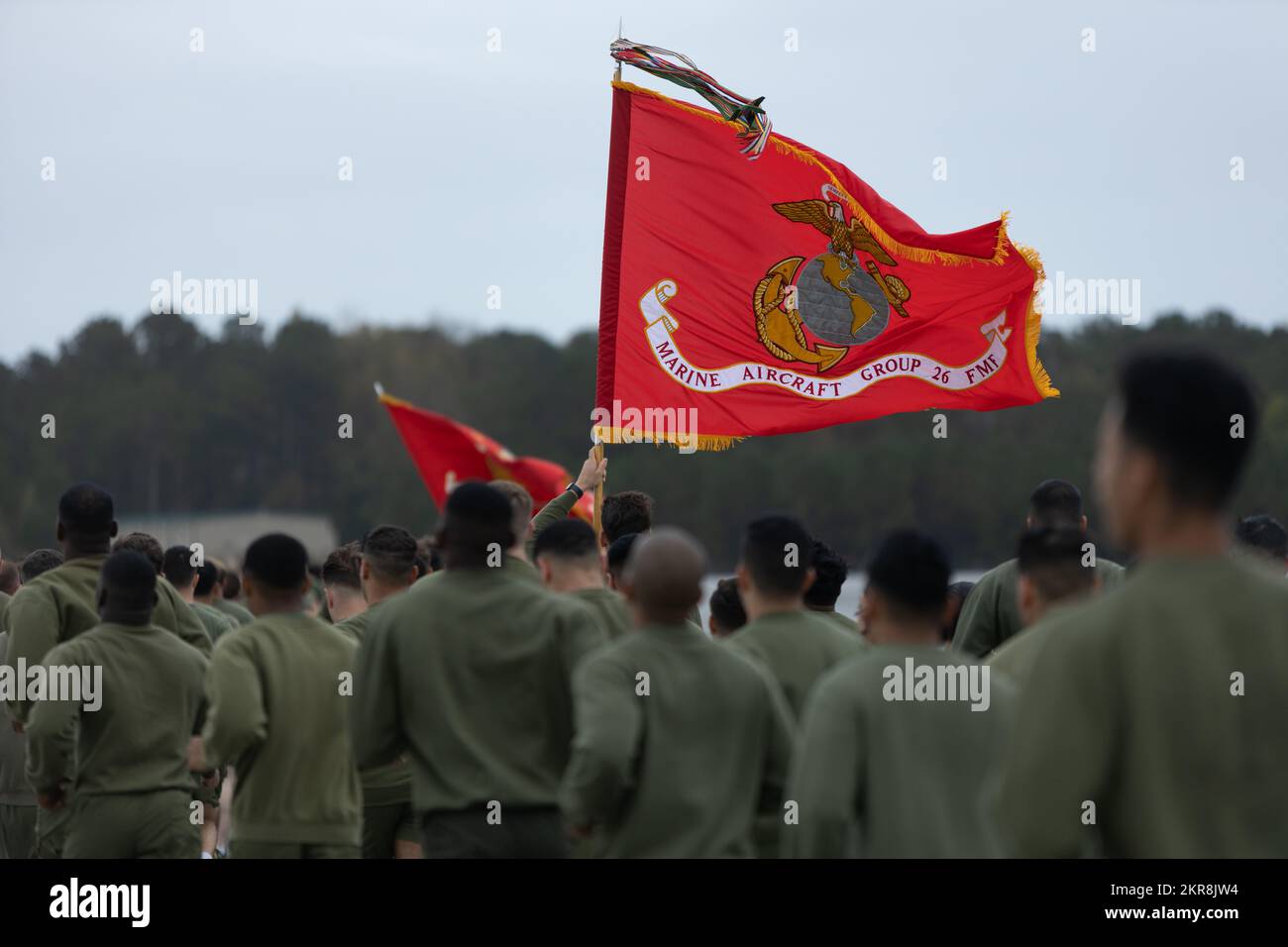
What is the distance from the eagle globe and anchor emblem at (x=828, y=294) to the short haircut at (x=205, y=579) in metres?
3.53

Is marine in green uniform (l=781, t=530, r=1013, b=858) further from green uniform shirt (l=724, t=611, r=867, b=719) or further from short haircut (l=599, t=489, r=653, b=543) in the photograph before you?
short haircut (l=599, t=489, r=653, b=543)

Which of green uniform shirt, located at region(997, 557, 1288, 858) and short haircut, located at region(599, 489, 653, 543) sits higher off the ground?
short haircut, located at region(599, 489, 653, 543)

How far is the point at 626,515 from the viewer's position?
7.84 meters

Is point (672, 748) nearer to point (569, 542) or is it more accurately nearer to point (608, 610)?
point (608, 610)

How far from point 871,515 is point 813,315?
54.5 meters

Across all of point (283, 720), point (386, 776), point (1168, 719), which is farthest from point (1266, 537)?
point (1168, 719)

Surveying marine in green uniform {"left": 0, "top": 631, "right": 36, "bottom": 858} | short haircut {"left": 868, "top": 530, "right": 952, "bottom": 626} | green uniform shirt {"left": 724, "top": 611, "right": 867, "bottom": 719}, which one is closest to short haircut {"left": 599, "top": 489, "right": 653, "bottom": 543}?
green uniform shirt {"left": 724, "top": 611, "right": 867, "bottom": 719}

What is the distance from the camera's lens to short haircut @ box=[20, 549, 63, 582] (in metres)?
8.66

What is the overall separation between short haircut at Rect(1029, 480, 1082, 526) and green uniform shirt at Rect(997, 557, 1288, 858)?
4.15 metres

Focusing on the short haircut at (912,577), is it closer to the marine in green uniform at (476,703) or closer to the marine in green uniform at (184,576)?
the marine in green uniform at (476,703)

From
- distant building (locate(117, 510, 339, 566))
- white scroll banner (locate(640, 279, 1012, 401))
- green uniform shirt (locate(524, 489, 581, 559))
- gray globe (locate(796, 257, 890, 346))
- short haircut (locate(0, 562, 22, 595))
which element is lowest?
distant building (locate(117, 510, 339, 566))

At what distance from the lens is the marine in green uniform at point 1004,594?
724cm
